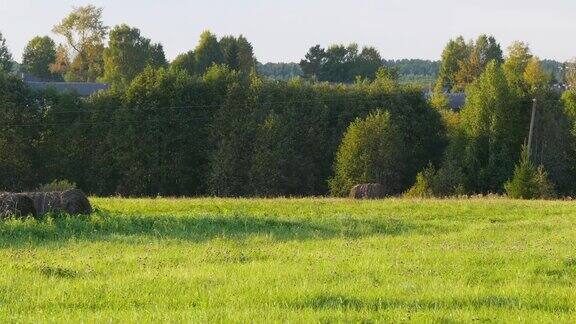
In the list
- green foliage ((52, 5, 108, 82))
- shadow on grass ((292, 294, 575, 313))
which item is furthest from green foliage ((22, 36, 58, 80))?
shadow on grass ((292, 294, 575, 313))

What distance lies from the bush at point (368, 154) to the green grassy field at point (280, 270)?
35066mm

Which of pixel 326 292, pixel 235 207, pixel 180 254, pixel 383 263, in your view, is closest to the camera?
pixel 326 292

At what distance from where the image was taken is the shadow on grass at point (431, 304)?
388 inches

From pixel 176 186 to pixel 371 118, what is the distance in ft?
53.0

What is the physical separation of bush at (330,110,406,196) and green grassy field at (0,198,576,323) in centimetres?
3507

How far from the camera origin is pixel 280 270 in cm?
1324

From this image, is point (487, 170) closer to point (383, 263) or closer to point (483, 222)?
point (483, 222)

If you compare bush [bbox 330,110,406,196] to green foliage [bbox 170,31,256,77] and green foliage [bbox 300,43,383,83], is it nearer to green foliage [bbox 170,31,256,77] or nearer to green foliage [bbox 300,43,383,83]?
green foliage [bbox 170,31,256,77]

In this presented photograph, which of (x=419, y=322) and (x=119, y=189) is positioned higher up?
(x=419, y=322)

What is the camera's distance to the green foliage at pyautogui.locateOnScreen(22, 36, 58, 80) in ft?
409

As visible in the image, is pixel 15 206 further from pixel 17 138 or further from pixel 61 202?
pixel 17 138

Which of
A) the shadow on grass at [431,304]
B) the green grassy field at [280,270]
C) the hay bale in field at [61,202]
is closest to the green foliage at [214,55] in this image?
the hay bale in field at [61,202]

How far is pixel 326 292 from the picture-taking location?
1073 centimetres

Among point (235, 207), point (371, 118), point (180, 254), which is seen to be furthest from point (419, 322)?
point (371, 118)
